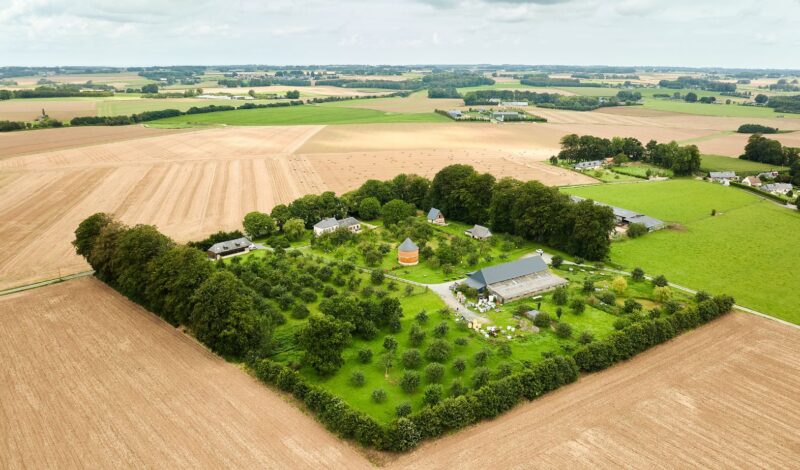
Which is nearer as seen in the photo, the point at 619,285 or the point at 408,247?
the point at 619,285

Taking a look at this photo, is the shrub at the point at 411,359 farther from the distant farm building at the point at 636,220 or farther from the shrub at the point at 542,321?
the distant farm building at the point at 636,220

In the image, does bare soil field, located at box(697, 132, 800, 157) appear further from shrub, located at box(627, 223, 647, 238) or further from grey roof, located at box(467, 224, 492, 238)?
grey roof, located at box(467, 224, 492, 238)

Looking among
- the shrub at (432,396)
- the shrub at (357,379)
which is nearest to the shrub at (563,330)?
the shrub at (432,396)

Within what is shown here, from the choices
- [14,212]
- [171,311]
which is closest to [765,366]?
[171,311]

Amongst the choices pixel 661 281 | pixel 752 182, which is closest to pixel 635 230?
pixel 661 281

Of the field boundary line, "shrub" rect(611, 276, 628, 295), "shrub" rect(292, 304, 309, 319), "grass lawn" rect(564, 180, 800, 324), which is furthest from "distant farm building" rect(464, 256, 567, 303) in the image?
the field boundary line

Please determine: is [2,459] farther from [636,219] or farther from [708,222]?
[708,222]

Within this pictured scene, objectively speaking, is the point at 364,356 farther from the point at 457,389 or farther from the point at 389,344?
the point at 457,389
